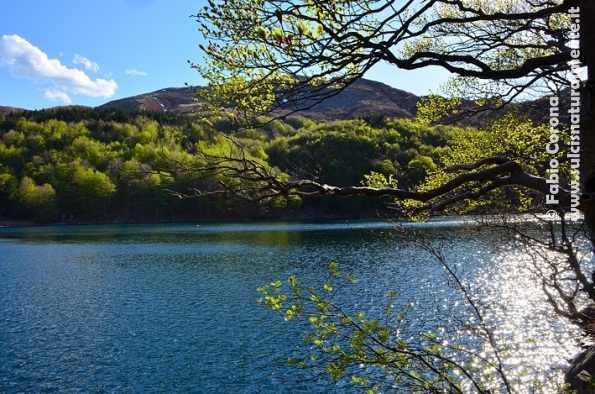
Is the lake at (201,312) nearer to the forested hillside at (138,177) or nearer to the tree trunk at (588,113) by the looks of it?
the tree trunk at (588,113)

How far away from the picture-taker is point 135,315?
27.1 metres

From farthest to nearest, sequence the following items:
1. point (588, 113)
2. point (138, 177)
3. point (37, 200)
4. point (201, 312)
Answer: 1. point (37, 200)
2. point (138, 177)
3. point (201, 312)
4. point (588, 113)

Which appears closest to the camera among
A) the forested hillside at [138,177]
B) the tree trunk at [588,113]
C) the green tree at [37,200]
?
the tree trunk at [588,113]

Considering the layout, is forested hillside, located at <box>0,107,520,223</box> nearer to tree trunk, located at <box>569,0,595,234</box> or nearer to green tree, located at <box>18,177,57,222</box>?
green tree, located at <box>18,177,57,222</box>

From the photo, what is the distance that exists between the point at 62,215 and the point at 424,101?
132m

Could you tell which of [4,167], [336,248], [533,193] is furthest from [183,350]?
[4,167]

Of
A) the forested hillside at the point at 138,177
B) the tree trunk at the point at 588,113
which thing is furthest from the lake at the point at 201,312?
the forested hillside at the point at 138,177

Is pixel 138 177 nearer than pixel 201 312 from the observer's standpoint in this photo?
No

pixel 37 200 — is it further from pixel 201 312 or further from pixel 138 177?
pixel 201 312

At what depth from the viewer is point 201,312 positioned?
89.2 ft

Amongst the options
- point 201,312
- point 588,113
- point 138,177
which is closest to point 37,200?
point 138,177

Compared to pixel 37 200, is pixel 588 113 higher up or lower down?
lower down

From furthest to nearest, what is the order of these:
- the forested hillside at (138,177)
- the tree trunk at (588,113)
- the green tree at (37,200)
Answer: the forested hillside at (138,177) < the green tree at (37,200) < the tree trunk at (588,113)

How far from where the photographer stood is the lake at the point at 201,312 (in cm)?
1775
